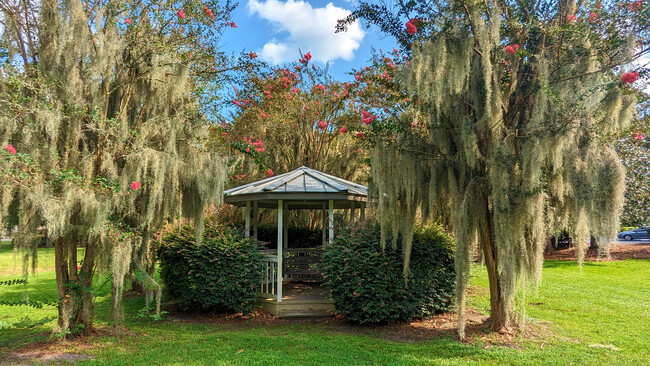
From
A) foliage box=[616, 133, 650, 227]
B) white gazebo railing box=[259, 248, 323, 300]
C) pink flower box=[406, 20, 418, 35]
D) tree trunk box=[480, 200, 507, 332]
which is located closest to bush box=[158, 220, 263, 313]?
white gazebo railing box=[259, 248, 323, 300]

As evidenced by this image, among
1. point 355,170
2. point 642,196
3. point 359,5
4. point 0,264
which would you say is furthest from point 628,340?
point 0,264

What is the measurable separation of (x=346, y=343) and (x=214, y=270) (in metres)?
2.50

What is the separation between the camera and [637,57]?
425cm

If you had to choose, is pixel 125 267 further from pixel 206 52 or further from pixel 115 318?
pixel 206 52

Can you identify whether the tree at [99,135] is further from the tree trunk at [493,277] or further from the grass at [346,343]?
the tree trunk at [493,277]

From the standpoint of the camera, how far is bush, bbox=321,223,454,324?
554 centimetres

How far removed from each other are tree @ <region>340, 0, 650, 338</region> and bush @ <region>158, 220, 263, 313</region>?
256 cm

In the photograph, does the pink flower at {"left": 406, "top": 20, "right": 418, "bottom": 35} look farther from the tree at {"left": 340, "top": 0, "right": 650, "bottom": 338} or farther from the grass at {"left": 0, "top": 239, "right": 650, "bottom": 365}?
the grass at {"left": 0, "top": 239, "right": 650, "bottom": 365}

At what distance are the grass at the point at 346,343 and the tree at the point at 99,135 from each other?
2.42ft

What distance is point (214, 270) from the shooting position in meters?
6.15

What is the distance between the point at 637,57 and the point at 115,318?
7006 millimetres

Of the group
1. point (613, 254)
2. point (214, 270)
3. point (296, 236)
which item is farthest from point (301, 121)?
point (613, 254)

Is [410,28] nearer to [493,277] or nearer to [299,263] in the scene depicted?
[493,277]

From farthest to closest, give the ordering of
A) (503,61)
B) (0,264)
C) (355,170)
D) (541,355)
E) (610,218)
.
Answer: (0,264), (355,170), (503,61), (541,355), (610,218)
